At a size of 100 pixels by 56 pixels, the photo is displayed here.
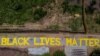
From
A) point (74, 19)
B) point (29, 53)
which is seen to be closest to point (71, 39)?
point (29, 53)

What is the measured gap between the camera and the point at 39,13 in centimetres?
2389

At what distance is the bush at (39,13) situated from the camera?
77.7ft

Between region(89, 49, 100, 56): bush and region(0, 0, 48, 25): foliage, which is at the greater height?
region(0, 0, 48, 25): foliage

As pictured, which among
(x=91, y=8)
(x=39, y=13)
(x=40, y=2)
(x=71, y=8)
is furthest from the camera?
(x=40, y=2)

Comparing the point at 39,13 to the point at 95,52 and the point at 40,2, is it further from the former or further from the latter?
the point at 95,52

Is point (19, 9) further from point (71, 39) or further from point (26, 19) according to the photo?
point (71, 39)

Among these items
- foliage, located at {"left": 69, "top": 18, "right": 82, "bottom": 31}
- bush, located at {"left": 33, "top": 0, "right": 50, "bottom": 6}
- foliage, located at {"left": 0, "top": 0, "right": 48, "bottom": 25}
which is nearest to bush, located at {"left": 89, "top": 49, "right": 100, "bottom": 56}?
foliage, located at {"left": 69, "top": 18, "right": 82, "bottom": 31}

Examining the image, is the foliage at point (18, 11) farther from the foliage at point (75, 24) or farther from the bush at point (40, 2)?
the foliage at point (75, 24)

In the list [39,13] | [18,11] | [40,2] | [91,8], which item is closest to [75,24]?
[91,8]

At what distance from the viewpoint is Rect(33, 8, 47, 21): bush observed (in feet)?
77.7

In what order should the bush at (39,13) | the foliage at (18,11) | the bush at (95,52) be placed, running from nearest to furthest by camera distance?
the bush at (95,52), the foliage at (18,11), the bush at (39,13)

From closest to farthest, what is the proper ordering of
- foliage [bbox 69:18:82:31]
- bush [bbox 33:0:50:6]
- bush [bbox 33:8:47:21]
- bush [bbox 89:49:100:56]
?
bush [bbox 89:49:100:56] < foliage [bbox 69:18:82:31] < bush [bbox 33:8:47:21] < bush [bbox 33:0:50:6]

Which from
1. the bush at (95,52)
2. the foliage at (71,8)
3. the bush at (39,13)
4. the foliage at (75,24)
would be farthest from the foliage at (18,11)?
the bush at (95,52)

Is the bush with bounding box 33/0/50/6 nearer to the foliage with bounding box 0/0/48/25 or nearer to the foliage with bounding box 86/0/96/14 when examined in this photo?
the foliage with bounding box 0/0/48/25
